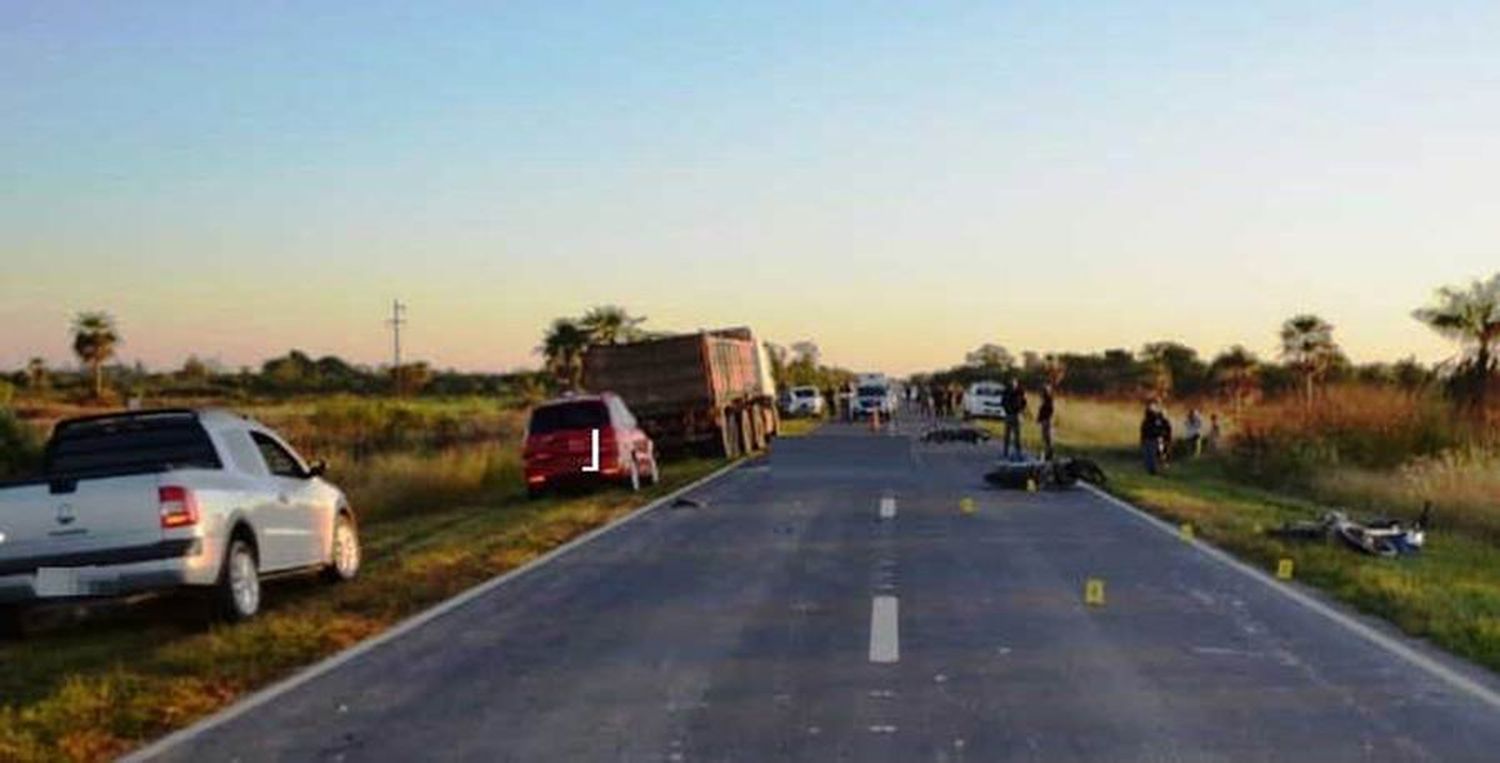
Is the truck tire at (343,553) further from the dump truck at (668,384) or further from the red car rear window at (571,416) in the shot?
the dump truck at (668,384)

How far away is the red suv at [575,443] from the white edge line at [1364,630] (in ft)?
34.6

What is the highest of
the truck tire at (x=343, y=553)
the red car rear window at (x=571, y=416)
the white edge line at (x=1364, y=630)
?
the red car rear window at (x=571, y=416)

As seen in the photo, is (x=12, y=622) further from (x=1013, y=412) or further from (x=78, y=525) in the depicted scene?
(x=1013, y=412)

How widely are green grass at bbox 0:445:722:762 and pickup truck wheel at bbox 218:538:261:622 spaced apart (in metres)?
0.17

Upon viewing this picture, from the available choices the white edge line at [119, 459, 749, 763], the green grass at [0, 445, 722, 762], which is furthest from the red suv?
the white edge line at [119, 459, 749, 763]

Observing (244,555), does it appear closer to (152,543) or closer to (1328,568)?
(152,543)

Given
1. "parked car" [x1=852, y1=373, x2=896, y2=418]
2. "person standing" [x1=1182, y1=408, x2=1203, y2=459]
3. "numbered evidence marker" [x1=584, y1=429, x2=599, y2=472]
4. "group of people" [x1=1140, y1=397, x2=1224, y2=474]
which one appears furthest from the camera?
"parked car" [x1=852, y1=373, x2=896, y2=418]

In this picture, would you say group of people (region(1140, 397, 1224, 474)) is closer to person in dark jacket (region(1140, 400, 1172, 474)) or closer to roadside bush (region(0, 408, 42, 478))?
person in dark jacket (region(1140, 400, 1172, 474))

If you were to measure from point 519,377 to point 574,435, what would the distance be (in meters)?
108

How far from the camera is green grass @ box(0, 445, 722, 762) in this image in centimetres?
914

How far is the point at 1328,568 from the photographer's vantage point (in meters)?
15.5

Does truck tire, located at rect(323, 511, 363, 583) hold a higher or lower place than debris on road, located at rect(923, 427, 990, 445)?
lower

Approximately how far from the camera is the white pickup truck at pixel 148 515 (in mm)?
12234

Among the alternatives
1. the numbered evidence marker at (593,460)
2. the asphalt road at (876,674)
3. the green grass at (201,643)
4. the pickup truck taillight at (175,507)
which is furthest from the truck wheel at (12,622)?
the numbered evidence marker at (593,460)
